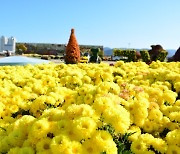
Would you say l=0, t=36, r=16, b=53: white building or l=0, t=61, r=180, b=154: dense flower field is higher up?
l=0, t=61, r=180, b=154: dense flower field

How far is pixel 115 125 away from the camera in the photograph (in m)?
2.84

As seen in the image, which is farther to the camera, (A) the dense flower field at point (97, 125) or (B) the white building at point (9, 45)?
(B) the white building at point (9, 45)

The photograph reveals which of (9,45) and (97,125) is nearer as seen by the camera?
(97,125)

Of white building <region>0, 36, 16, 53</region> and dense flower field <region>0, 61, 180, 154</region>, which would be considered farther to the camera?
white building <region>0, 36, 16, 53</region>

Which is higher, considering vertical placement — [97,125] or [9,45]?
[97,125]

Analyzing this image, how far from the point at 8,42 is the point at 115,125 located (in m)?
54.6

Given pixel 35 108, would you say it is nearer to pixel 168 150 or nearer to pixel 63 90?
pixel 63 90

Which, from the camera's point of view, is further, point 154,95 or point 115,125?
point 154,95

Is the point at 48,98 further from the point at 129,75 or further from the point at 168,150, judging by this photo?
the point at 129,75

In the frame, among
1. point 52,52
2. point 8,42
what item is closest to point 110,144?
point 52,52

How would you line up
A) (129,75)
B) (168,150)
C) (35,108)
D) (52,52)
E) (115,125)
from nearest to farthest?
1. (115,125)
2. (168,150)
3. (35,108)
4. (129,75)
5. (52,52)

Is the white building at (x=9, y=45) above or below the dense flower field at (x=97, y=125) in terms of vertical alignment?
below

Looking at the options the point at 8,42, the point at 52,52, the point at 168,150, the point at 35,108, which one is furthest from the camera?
the point at 8,42

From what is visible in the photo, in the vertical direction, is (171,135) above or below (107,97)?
below
